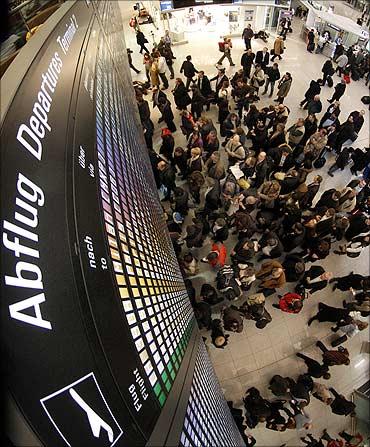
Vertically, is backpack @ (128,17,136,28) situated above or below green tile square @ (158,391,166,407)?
above

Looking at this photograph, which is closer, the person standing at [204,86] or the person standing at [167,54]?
the person standing at [204,86]

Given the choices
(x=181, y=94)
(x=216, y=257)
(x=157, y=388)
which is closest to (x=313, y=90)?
(x=181, y=94)

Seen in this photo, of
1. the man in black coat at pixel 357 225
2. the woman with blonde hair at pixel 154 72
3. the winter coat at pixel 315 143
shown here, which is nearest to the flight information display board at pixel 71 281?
the man in black coat at pixel 357 225

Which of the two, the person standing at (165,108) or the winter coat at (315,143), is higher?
the person standing at (165,108)

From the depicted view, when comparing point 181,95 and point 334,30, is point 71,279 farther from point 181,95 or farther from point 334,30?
point 334,30

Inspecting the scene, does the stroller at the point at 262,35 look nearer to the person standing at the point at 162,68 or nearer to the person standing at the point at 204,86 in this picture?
the person standing at the point at 162,68

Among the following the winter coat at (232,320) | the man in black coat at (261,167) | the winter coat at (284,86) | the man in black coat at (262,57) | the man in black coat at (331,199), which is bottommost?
the winter coat at (232,320)

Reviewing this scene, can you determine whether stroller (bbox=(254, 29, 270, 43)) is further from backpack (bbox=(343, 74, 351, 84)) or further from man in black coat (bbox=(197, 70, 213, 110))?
man in black coat (bbox=(197, 70, 213, 110))

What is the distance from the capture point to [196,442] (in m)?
1.56

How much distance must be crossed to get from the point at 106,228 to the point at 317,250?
473 cm

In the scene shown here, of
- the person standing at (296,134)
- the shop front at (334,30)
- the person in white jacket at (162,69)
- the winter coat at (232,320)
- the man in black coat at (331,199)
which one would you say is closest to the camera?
the winter coat at (232,320)

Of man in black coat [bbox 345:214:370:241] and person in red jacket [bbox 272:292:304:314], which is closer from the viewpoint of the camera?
person in red jacket [bbox 272:292:304:314]

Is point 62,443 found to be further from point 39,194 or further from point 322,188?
point 322,188

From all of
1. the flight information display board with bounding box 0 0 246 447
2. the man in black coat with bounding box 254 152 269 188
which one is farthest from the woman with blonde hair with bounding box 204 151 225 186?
the flight information display board with bounding box 0 0 246 447
